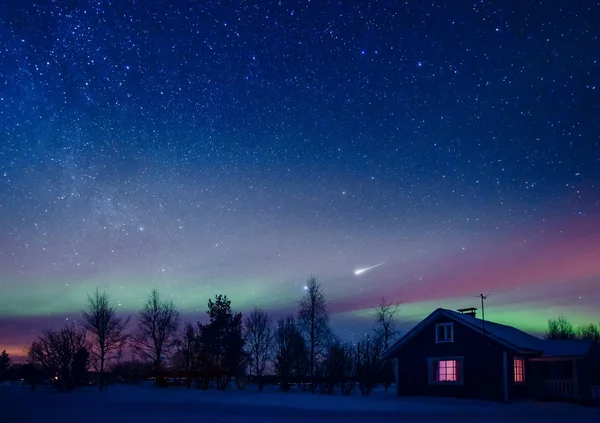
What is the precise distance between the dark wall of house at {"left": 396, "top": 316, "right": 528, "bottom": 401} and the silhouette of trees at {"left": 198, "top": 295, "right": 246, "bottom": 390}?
3184cm

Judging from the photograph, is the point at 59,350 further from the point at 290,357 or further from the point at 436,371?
the point at 436,371

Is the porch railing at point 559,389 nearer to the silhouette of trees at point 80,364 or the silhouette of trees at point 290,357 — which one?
the silhouette of trees at point 290,357

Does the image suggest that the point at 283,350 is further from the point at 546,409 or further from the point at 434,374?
the point at 546,409

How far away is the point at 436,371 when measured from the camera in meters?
33.6

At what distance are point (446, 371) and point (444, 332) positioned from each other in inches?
95.9

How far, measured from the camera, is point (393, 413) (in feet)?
75.9

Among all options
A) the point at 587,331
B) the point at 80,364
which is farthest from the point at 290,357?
the point at 587,331

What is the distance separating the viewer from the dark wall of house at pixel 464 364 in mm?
30375

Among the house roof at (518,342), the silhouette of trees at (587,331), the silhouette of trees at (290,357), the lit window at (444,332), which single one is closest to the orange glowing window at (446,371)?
the lit window at (444,332)

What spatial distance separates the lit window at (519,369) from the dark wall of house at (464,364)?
40 centimetres

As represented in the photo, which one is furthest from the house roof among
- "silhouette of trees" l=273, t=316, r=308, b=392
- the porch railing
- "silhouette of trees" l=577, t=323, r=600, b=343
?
"silhouette of trees" l=577, t=323, r=600, b=343

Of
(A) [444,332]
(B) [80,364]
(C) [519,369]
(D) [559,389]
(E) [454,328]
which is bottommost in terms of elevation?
(B) [80,364]

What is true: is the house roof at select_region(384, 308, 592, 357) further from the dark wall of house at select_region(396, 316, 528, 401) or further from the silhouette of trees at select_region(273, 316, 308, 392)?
the silhouette of trees at select_region(273, 316, 308, 392)

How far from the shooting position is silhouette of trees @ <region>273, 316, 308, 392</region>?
59.3 metres
